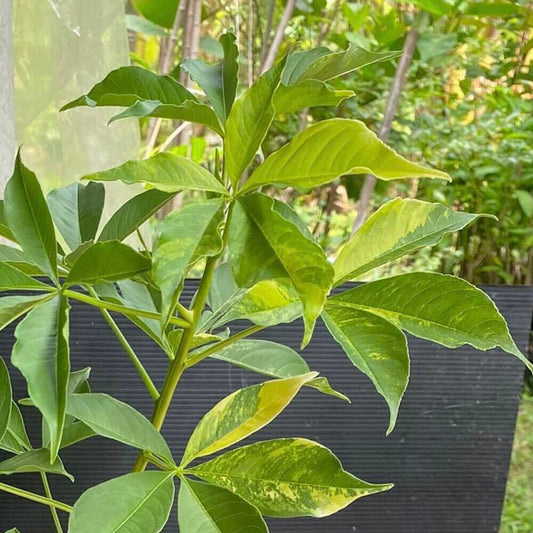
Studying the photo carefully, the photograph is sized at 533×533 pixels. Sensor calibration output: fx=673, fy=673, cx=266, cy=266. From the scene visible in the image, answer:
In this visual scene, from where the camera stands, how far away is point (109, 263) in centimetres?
40

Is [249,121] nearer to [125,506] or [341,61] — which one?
[341,61]

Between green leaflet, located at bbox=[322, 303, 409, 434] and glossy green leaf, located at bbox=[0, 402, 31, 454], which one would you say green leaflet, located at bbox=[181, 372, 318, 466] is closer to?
green leaflet, located at bbox=[322, 303, 409, 434]

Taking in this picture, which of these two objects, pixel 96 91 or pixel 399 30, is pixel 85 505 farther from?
pixel 399 30

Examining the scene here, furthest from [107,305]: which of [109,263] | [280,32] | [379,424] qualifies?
[280,32]

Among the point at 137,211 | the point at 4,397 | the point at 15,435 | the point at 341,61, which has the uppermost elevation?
the point at 341,61

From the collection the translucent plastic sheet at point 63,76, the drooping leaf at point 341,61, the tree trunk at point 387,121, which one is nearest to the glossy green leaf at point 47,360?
the drooping leaf at point 341,61

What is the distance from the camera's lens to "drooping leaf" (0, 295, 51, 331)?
387 mm

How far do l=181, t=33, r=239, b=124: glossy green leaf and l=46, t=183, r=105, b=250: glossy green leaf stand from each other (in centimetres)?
17

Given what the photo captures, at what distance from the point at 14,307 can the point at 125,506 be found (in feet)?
0.45

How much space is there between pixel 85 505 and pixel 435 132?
158cm

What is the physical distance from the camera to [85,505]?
40 cm

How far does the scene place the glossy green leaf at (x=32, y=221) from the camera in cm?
41

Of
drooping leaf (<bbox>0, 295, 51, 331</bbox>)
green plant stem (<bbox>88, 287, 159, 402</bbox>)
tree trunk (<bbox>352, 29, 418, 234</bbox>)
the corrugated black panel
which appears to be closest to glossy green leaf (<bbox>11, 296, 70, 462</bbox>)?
drooping leaf (<bbox>0, 295, 51, 331</bbox>)

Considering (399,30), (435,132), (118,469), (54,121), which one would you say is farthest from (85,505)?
(435,132)
